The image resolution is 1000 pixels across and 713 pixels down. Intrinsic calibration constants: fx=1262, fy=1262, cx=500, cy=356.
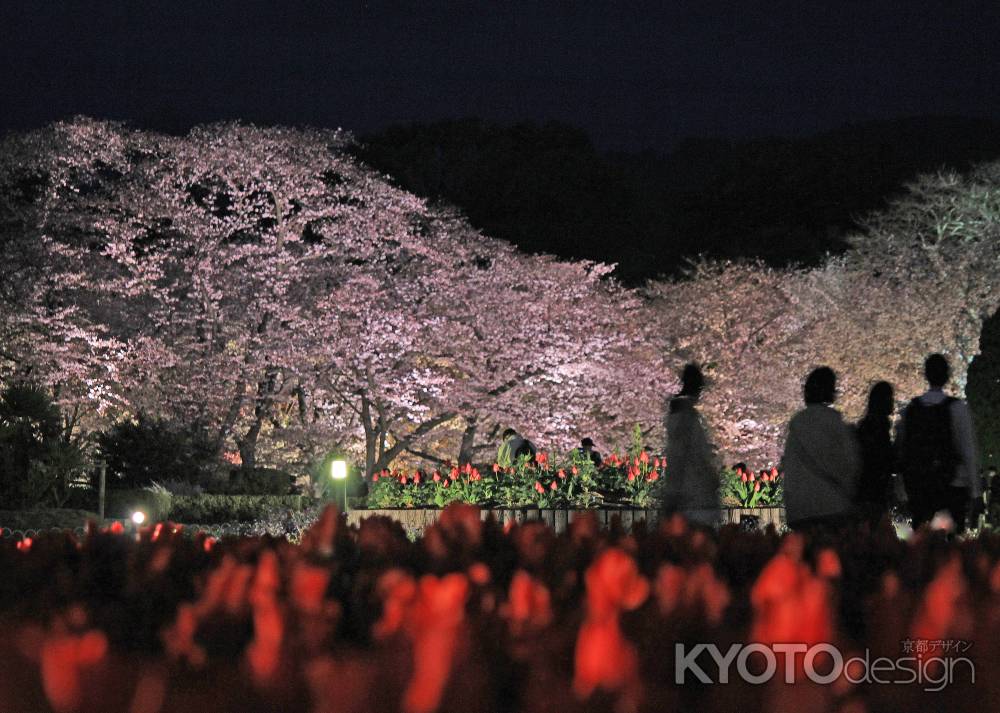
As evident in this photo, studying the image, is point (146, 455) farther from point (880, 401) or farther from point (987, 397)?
point (880, 401)

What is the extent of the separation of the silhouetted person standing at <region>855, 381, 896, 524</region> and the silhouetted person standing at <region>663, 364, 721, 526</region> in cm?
87

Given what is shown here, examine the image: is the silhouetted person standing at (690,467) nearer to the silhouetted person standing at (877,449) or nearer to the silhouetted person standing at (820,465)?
the silhouetted person standing at (820,465)

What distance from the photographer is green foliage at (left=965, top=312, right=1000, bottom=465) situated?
44.3 ft

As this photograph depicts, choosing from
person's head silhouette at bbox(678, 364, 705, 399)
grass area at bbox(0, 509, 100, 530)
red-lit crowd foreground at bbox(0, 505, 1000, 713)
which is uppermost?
person's head silhouette at bbox(678, 364, 705, 399)

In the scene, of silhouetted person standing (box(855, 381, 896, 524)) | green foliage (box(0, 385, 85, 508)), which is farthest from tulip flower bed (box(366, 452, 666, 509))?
green foliage (box(0, 385, 85, 508))

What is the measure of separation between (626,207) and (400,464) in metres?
19.1

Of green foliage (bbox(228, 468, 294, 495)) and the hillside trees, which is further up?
the hillside trees

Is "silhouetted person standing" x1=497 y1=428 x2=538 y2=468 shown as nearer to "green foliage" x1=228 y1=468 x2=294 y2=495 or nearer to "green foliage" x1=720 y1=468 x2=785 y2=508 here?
"green foliage" x1=720 y1=468 x2=785 y2=508

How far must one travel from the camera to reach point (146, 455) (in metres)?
19.9

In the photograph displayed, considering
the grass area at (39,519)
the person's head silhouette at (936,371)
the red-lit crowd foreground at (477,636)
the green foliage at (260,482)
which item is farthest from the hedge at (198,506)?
the red-lit crowd foreground at (477,636)

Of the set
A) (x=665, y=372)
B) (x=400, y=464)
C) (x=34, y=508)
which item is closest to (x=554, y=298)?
(x=665, y=372)

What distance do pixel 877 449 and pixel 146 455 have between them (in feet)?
48.4

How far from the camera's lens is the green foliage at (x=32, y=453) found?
15.5 meters

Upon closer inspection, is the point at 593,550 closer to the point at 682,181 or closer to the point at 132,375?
the point at 132,375
